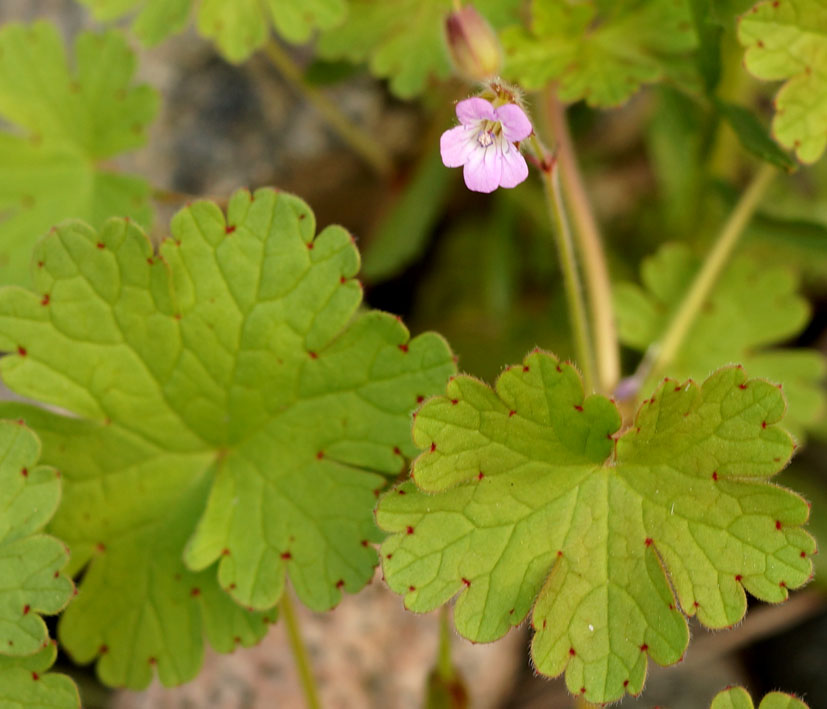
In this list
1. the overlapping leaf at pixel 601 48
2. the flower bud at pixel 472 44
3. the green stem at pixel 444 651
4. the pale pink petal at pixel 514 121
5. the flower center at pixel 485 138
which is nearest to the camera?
the pale pink petal at pixel 514 121

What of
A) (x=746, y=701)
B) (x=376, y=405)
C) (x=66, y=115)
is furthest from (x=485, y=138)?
(x=66, y=115)

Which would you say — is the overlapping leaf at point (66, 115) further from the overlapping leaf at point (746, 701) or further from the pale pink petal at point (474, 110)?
the overlapping leaf at point (746, 701)

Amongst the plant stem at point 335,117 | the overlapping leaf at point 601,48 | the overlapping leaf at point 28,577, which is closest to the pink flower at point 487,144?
the overlapping leaf at point 601,48

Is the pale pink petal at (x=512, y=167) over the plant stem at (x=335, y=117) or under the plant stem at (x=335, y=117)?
over

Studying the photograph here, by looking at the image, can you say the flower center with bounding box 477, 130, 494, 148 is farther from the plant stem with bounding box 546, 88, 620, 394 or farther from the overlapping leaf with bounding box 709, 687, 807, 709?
the overlapping leaf with bounding box 709, 687, 807, 709

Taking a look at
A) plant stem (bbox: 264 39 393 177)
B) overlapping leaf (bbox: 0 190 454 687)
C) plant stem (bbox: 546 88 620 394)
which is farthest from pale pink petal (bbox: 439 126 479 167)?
plant stem (bbox: 264 39 393 177)

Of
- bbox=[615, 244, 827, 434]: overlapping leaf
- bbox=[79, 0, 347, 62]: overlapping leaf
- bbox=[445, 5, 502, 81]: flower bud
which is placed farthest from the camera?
bbox=[615, 244, 827, 434]: overlapping leaf
